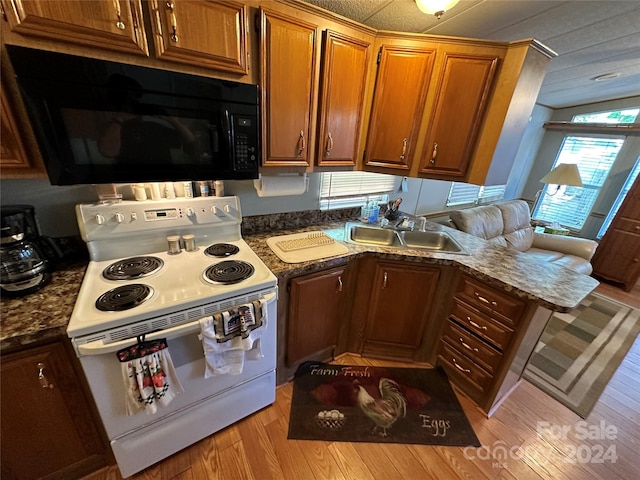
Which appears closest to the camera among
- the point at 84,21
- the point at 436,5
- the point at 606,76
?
the point at 84,21

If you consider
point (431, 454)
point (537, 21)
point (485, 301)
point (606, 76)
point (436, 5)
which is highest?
point (606, 76)

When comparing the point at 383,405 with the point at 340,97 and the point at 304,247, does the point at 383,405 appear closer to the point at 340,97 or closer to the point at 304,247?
the point at 304,247

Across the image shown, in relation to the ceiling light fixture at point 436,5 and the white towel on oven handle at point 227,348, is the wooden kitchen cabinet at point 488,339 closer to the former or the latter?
the white towel on oven handle at point 227,348

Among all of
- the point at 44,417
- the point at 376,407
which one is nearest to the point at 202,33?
the point at 44,417

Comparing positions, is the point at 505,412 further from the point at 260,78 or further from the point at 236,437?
the point at 260,78

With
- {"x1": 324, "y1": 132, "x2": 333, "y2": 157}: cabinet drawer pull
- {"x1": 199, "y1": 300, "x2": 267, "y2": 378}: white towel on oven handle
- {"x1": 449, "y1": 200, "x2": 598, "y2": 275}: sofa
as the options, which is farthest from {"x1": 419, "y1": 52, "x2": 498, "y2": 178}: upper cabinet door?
{"x1": 199, "y1": 300, "x2": 267, "y2": 378}: white towel on oven handle

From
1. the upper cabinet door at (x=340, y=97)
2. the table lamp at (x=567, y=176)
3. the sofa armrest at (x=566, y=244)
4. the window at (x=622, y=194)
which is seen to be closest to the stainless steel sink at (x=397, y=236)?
the upper cabinet door at (x=340, y=97)

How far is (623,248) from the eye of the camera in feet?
10.5

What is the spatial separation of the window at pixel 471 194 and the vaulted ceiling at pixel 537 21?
4.37 feet

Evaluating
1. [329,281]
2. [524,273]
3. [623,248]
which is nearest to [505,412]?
[524,273]

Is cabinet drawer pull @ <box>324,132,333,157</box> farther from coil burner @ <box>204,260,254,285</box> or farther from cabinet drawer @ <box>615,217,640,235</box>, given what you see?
cabinet drawer @ <box>615,217,640,235</box>

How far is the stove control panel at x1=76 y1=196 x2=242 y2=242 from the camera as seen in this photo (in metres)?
1.20

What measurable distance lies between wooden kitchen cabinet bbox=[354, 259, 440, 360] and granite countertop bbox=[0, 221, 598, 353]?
108 mm

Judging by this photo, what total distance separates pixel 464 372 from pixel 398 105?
1849 millimetres
